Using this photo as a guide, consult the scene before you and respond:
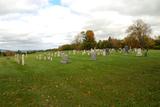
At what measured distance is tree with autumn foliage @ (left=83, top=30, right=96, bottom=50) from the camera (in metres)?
112

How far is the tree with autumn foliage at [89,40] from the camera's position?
4424 inches

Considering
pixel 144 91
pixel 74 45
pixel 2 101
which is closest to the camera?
pixel 2 101

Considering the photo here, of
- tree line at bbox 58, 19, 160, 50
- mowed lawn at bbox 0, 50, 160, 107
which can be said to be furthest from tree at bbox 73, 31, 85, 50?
mowed lawn at bbox 0, 50, 160, 107

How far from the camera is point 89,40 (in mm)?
114938

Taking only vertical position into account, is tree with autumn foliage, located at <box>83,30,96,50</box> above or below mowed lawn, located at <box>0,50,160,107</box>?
above

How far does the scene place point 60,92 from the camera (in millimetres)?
15930

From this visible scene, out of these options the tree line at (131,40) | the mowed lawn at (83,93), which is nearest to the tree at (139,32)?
the tree line at (131,40)

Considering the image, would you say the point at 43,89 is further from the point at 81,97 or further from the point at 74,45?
the point at 74,45

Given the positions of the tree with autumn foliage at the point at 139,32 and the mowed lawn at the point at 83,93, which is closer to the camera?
the mowed lawn at the point at 83,93

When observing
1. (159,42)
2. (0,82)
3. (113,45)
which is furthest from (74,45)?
(0,82)

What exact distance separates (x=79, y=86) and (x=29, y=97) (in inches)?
153

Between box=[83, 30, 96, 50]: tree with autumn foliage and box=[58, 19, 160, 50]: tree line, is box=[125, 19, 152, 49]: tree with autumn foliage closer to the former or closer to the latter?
box=[58, 19, 160, 50]: tree line

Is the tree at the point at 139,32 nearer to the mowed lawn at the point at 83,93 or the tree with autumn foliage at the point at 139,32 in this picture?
the tree with autumn foliage at the point at 139,32

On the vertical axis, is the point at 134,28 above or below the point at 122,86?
above
